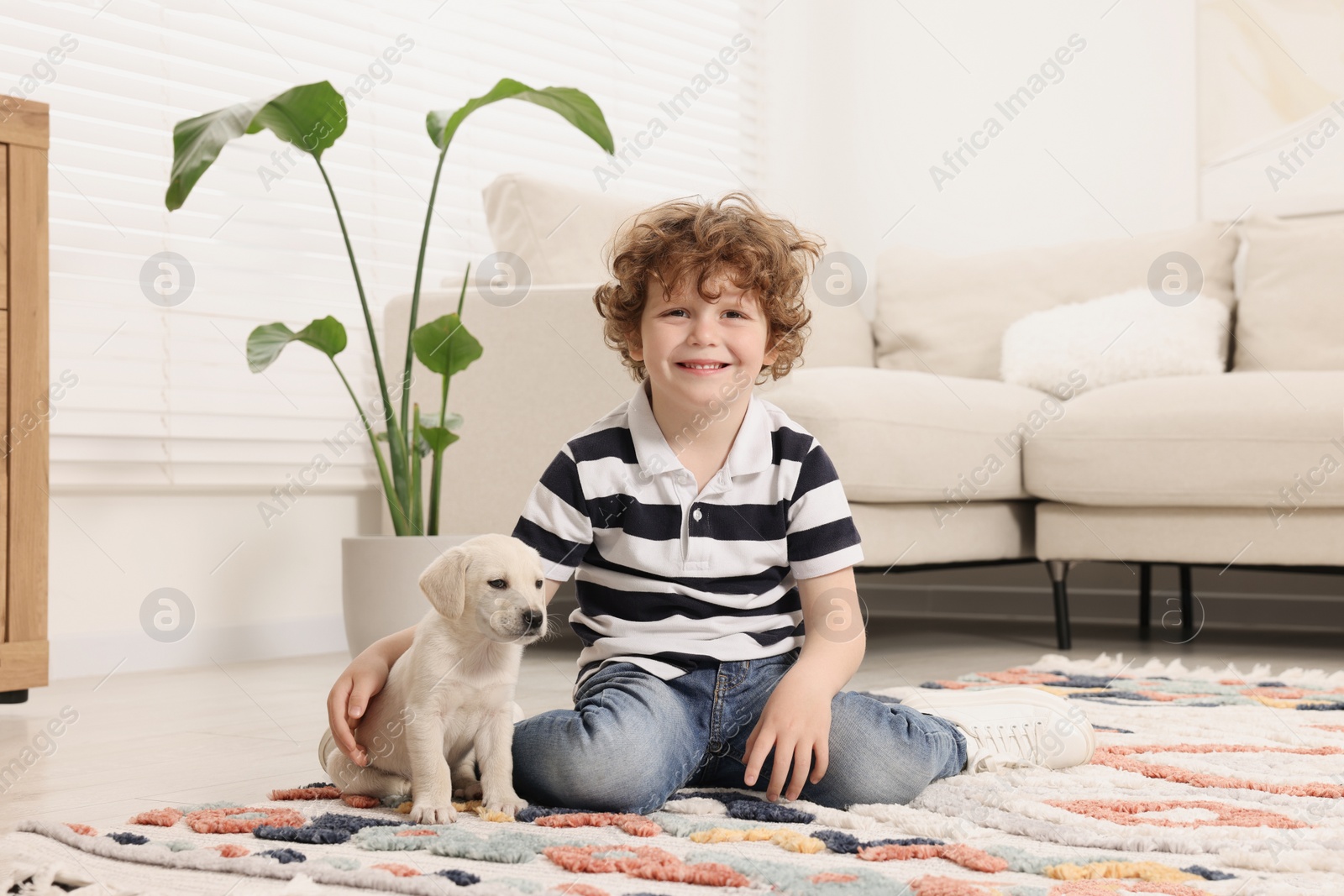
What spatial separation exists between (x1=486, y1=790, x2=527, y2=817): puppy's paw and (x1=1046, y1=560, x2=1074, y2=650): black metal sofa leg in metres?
1.72

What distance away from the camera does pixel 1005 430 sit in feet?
8.50

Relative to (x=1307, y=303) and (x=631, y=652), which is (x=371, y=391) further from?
(x=1307, y=303)

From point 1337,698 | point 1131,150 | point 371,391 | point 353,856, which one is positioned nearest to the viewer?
point 353,856

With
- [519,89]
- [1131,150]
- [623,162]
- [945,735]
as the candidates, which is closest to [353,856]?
[945,735]

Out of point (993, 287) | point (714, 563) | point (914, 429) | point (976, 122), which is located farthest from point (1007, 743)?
point (976, 122)

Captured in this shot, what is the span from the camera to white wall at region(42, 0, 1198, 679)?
2482mm

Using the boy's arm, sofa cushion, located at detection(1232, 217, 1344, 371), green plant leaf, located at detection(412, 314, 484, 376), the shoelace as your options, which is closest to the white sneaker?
the shoelace

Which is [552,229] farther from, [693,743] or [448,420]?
[693,743]

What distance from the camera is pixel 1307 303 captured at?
2.86 meters

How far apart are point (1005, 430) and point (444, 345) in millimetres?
1152

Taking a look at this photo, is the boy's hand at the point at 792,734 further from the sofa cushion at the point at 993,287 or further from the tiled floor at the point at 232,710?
the sofa cushion at the point at 993,287

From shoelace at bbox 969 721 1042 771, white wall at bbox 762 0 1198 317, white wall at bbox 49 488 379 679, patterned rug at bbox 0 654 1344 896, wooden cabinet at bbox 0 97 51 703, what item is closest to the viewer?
patterned rug at bbox 0 654 1344 896

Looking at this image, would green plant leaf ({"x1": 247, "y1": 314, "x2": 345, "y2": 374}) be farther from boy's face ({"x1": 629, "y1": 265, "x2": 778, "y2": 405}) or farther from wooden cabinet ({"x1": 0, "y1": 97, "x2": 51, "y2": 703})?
boy's face ({"x1": 629, "y1": 265, "x2": 778, "y2": 405})

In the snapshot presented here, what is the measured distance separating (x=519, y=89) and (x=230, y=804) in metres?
1.40
